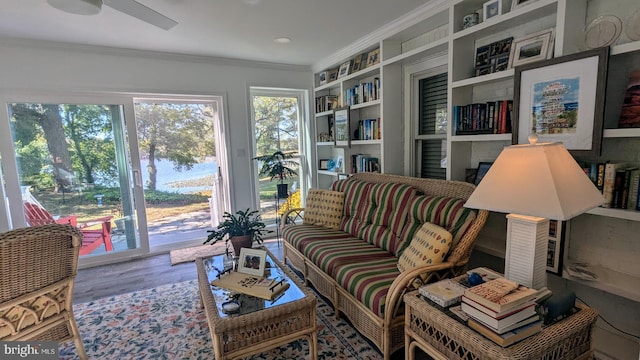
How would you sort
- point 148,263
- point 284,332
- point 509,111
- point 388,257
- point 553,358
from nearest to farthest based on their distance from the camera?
point 553,358 → point 284,332 → point 509,111 → point 388,257 → point 148,263

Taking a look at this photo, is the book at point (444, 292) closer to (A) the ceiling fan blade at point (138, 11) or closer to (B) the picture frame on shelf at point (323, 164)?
(A) the ceiling fan blade at point (138, 11)

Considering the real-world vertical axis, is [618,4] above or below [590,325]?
above

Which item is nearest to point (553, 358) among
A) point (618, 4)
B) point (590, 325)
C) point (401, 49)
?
point (590, 325)

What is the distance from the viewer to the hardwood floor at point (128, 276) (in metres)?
2.90

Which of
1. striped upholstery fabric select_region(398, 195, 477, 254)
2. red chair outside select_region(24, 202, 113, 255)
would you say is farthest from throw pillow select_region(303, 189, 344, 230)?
red chair outside select_region(24, 202, 113, 255)

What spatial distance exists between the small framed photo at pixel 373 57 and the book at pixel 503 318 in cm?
274

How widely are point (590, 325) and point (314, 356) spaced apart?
1.36m

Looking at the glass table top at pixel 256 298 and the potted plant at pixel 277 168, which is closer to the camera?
the glass table top at pixel 256 298

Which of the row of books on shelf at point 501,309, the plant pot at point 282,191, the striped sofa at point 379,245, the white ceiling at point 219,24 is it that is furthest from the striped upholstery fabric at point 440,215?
the plant pot at point 282,191

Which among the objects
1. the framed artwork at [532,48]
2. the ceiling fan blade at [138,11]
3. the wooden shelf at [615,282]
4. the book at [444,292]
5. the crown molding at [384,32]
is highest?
the crown molding at [384,32]

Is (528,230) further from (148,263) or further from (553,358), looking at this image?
(148,263)

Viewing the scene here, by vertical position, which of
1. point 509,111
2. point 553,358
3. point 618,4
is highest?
point 618,4

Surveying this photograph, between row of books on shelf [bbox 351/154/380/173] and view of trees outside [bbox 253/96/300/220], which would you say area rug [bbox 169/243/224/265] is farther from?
row of books on shelf [bbox 351/154/380/173]

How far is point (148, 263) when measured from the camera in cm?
358
